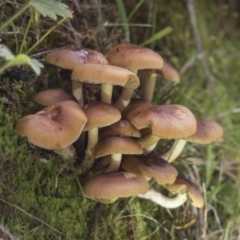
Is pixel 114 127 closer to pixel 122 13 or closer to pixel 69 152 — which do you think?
pixel 69 152

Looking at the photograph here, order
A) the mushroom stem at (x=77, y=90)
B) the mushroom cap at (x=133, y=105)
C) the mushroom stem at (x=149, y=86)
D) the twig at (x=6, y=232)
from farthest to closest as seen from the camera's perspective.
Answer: the mushroom stem at (x=149, y=86)
the mushroom cap at (x=133, y=105)
the mushroom stem at (x=77, y=90)
the twig at (x=6, y=232)

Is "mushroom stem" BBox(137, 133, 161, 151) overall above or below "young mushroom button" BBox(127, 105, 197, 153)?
below

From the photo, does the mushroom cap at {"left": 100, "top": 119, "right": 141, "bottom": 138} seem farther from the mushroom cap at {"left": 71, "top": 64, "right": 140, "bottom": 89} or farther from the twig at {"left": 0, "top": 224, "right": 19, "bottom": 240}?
the twig at {"left": 0, "top": 224, "right": 19, "bottom": 240}

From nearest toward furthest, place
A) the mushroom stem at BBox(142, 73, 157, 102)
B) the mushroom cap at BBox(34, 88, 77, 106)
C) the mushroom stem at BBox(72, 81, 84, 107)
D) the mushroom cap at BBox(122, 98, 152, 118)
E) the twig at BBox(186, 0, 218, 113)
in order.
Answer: the mushroom cap at BBox(34, 88, 77, 106) → the mushroom stem at BBox(72, 81, 84, 107) → the mushroom cap at BBox(122, 98, 152, 118) → the mushroom stem at BBox(142, 73, 157, 102) → the twig at BBox(186, 0, 218, 113)

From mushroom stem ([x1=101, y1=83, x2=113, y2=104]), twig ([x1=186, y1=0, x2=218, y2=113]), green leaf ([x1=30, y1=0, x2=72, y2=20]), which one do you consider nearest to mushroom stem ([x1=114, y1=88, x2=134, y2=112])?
mushroom stem ([x1=101, y1=83, x2=113, y2=104])

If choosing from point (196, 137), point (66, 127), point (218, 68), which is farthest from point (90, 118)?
point (218, 68)

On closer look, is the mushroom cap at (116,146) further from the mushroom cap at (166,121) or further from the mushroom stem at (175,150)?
the mushroom stem at (175,150)

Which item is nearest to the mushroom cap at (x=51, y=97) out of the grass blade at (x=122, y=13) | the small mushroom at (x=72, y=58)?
the small mushroom at (x=72, y=58)

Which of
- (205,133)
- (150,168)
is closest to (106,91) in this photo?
(150,168)
